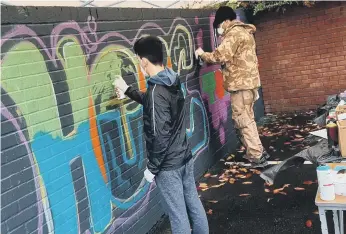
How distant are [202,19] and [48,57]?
343cm

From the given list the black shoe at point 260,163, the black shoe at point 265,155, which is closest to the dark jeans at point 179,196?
the black shoe at point 260,163

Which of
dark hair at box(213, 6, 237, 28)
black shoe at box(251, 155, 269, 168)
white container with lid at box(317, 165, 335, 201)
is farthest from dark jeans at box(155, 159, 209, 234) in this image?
dark hair at box(213, 6, 237, 28)

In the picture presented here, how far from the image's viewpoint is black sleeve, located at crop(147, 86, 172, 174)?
3.06 meters

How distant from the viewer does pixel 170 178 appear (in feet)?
10.7

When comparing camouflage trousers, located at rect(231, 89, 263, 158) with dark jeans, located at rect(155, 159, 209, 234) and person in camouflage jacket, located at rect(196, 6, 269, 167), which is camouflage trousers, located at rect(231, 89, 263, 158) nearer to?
person in camouflage jacket, located at rect(196, 6, 269, 167)

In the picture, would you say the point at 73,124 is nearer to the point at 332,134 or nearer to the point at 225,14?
the point at 332,134

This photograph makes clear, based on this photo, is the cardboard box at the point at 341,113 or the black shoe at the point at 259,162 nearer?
the cardboard box at the point at 341,113

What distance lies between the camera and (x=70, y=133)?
3.36 meters

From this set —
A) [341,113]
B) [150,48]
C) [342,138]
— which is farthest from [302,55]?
[150,48]

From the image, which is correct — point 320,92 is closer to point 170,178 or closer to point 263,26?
point 263,26

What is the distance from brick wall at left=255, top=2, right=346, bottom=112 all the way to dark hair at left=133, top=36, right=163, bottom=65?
19.8ft

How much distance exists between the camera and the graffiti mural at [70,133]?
285 centimetres

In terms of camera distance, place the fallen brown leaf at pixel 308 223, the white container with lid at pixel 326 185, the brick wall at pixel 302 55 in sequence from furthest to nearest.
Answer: the brick wall at pixel 302 55 → the fallen brown leaf at pixel 308 223 → the white container with lid at pixel 326 185

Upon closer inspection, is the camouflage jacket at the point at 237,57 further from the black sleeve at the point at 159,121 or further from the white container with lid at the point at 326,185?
the white container with lid at the point at 326,185
